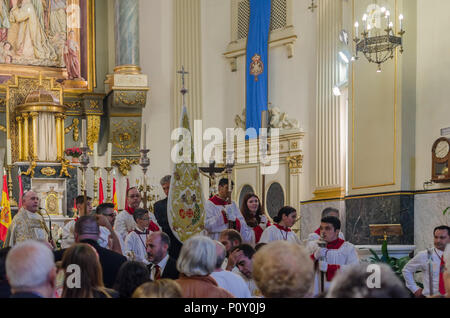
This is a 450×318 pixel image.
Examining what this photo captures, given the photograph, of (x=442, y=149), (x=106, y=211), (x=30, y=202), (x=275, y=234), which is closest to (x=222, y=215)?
(x=275, y=234)

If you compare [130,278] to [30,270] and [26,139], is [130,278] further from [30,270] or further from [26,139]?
[26,139]

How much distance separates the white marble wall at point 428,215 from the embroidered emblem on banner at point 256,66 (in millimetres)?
5692

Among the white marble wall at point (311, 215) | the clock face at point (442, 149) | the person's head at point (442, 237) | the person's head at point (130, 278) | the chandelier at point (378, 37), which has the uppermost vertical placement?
the chandelier at point (378, 37)

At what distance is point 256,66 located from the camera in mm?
15438

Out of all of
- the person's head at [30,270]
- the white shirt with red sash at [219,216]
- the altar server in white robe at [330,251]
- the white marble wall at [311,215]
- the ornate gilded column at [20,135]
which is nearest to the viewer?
the person's head at [30,270]

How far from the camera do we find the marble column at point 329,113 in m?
13.5

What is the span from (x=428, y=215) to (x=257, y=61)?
6.29 meters

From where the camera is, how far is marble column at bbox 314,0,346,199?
13461 millimetres

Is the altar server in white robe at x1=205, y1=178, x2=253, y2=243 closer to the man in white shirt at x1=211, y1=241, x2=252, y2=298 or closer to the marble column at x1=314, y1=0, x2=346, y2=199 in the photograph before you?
Result: the man in white shirt at x1=211, y1=241, x2=252, y2=298

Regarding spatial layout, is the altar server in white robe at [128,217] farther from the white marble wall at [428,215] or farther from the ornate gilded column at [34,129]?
the ornate gilded column at [34,129]

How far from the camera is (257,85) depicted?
15289mm

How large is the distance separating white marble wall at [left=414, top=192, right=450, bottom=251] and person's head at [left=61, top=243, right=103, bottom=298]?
273 inches

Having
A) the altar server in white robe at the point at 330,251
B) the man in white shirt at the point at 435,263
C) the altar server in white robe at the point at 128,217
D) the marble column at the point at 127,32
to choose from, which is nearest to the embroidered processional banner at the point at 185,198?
the altar server in white robe at the point at 330,251
